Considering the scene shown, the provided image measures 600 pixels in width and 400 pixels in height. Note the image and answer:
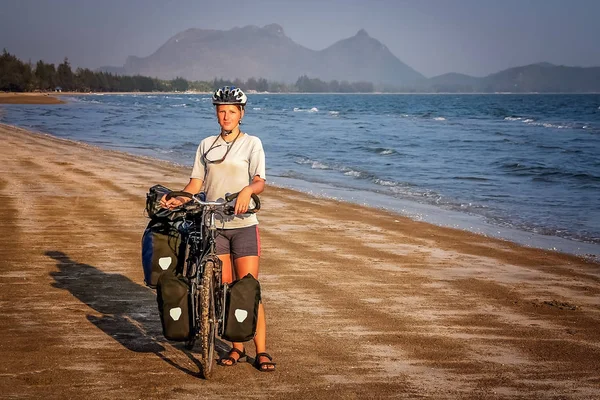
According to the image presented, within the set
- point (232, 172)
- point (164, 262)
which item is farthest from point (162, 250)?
point (232, 172)

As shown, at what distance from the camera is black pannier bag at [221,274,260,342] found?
5570mm

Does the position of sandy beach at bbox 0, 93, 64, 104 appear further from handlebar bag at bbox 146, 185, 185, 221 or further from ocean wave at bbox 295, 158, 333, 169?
handlebar bag at bbox 146, 185, 185, 221

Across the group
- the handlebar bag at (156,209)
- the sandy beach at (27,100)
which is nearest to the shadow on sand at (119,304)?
the handlebar bag at (156,209)

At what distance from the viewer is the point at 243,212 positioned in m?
5.36

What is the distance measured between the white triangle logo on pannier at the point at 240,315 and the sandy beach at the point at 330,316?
52 centimetres

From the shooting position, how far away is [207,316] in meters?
5.58

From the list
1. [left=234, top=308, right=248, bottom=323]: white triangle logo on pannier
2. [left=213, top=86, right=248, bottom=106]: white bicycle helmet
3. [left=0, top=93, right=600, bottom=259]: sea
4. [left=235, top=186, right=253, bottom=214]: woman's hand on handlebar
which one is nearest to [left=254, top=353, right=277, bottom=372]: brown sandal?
[left=234, top=308, right=248, bottom=323]: white triangle logo on pannier

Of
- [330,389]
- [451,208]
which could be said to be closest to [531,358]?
[330,389]

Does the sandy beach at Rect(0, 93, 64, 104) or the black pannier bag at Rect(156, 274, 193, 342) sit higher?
the black pannier bag at Rect(156, 274, 193, 342)

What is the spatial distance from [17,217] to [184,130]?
3659 cm

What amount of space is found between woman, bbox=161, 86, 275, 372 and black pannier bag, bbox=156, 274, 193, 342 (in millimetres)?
377

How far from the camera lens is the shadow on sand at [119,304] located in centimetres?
671

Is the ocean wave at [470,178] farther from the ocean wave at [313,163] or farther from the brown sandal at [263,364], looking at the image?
the brown sandal at [263,364]

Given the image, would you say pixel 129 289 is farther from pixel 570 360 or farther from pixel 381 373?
pixel 570 360
